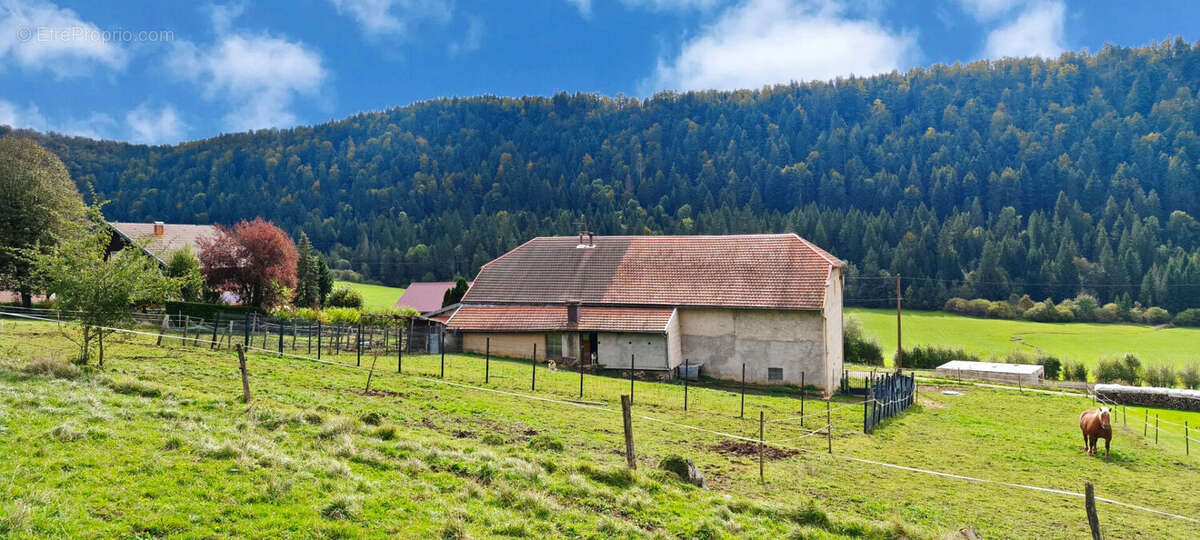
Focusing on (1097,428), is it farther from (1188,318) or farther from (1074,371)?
(1188,318)

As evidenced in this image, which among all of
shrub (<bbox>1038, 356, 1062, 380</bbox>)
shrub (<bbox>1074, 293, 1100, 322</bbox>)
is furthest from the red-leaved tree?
shrub (<bbox>1074, 293, 1100, 322</bbox>)

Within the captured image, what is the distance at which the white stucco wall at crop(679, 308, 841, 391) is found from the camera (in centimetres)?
3189

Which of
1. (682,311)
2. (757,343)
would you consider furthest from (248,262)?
(757,343)

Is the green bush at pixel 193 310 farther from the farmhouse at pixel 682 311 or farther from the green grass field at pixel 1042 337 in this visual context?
the green grass field at pixel 1042 337

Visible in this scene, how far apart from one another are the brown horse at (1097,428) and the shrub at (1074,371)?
3692 cm

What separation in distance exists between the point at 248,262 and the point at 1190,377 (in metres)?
65.1

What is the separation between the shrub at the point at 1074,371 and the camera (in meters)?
50.5

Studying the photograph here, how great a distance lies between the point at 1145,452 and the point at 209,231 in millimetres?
61603

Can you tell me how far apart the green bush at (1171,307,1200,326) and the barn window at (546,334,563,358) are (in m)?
89.1

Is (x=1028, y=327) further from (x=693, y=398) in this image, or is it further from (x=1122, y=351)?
(x=693, y=398)

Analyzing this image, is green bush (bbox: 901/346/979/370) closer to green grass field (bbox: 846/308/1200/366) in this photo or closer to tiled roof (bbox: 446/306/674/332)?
green grass field (bbox: 846/308/1200/366)

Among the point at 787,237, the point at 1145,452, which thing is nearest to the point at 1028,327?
the point at 787,237

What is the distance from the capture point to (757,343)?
3297 centimetres

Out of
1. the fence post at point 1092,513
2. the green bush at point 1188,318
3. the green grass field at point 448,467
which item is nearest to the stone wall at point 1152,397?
the green grass field at point 448,467
